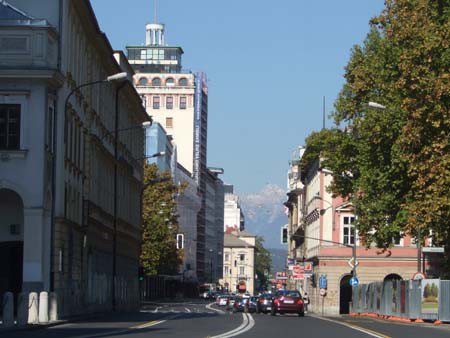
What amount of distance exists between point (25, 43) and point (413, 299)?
22.5 meters

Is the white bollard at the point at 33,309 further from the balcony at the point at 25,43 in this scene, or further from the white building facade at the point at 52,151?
the balcony at the point at 25,43

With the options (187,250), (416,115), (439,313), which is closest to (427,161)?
(416,115)

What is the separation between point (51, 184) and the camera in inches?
1849

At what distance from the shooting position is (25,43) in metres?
46.0

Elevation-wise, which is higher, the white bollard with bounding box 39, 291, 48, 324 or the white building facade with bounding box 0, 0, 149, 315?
the white building facade with bounding box 0, 0, 149, 315

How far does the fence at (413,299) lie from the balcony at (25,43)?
19.9 metres

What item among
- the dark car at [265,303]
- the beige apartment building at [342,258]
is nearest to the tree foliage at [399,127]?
the dark car at [265,303]

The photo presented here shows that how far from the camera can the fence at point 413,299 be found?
2071 inches

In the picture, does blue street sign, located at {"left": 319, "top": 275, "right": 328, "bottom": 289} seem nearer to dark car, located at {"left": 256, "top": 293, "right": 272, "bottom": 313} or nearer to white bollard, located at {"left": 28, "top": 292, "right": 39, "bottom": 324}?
dark car, located at {"left": 256, "top": 293, "right": 272, "bottom": 313}

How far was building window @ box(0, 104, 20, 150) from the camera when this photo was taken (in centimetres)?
4550

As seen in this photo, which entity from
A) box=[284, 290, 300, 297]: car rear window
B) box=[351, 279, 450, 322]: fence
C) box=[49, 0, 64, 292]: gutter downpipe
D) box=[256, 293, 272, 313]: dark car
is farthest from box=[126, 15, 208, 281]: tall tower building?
box=[49, 0, 64, 292]: gutter downpipe

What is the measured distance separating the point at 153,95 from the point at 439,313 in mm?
140699

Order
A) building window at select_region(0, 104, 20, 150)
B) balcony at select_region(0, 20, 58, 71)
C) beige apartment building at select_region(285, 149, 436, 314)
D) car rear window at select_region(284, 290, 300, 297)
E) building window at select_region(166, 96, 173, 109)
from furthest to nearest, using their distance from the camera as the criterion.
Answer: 1. building window at select_region(166, 96, 173, 109)
2. beige apartment building at select_region(285, 149, 436, 314)
3. car rear window at select_region(284, 290, 300, 297)
4. balcony at select_region(0, 20, 58, 71)
5. building window at select_region(0, 104, 20, 150)

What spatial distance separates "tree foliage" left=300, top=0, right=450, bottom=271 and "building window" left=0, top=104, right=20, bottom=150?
601 inches
